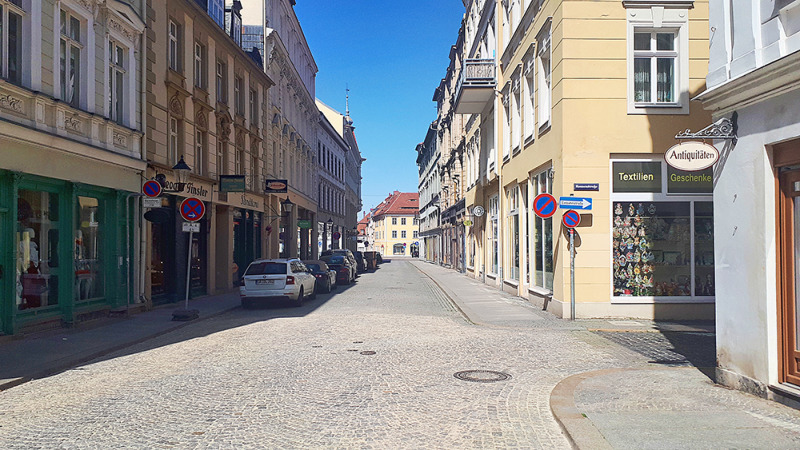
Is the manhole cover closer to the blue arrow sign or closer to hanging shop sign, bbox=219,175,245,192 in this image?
the blue arrow sign

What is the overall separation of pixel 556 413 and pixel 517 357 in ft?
11.8

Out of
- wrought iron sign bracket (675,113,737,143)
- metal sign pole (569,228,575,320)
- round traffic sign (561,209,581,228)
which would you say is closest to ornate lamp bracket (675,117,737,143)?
wrought iron sign bracket (675,113,737,143)

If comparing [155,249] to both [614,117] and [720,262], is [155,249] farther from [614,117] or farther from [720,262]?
[720,262]

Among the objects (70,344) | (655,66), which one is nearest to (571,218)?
(655,66)

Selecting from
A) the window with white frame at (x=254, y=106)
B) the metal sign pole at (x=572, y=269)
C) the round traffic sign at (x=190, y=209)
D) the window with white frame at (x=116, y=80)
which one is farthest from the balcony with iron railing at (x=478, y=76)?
the window with white frame at (x=116, y=80)

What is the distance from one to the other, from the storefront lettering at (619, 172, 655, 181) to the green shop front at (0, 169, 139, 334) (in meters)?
12.4

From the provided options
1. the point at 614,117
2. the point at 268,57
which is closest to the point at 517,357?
the point at 614,117

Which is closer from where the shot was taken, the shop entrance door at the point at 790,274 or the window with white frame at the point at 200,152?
the shop entrance door at the point at 790,274

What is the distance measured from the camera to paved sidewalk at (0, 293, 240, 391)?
887cm

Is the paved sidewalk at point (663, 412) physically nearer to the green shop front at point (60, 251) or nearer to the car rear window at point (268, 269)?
the green shop front at point (60, 251)

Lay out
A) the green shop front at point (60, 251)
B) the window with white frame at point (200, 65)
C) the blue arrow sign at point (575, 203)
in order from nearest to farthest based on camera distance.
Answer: the green shop front at point (60, 251) → the blue arrow sign at point (575, 203) → the window with white frame at point (200, 65)

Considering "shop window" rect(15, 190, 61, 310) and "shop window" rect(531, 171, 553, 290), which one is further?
"shop window" rect(531, 171, 553, 290)

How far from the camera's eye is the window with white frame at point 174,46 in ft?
62.8

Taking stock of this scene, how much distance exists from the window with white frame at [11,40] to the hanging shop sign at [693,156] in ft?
37.0
